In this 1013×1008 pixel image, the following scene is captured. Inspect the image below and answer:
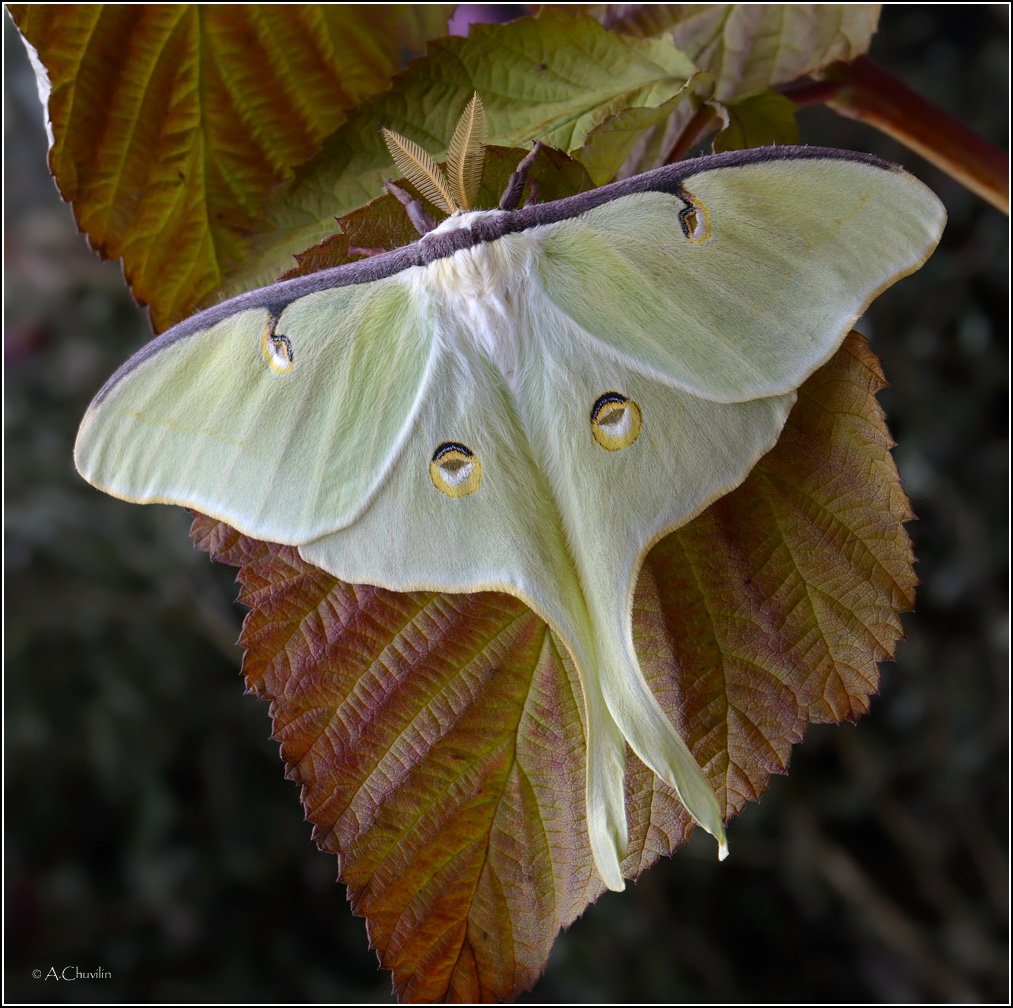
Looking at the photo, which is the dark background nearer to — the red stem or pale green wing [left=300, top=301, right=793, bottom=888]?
the red stem

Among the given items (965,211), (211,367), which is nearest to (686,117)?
(211,367)

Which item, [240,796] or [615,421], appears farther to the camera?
[240,796]

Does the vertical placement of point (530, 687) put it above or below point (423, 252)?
below

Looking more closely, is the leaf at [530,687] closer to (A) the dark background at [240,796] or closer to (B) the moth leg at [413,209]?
(B) the moth leg at [413,209]

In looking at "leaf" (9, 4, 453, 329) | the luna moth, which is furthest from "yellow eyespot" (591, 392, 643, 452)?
"leaf" (9, 4, 453, 329)

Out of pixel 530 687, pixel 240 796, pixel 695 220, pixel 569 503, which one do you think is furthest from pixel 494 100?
pixel 240 796

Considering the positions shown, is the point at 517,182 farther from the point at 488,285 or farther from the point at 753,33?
the point at 753,33

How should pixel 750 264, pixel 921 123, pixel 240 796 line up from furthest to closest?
1. pixel 240 796
2. pixel 921 123
3. pixel 750 264
